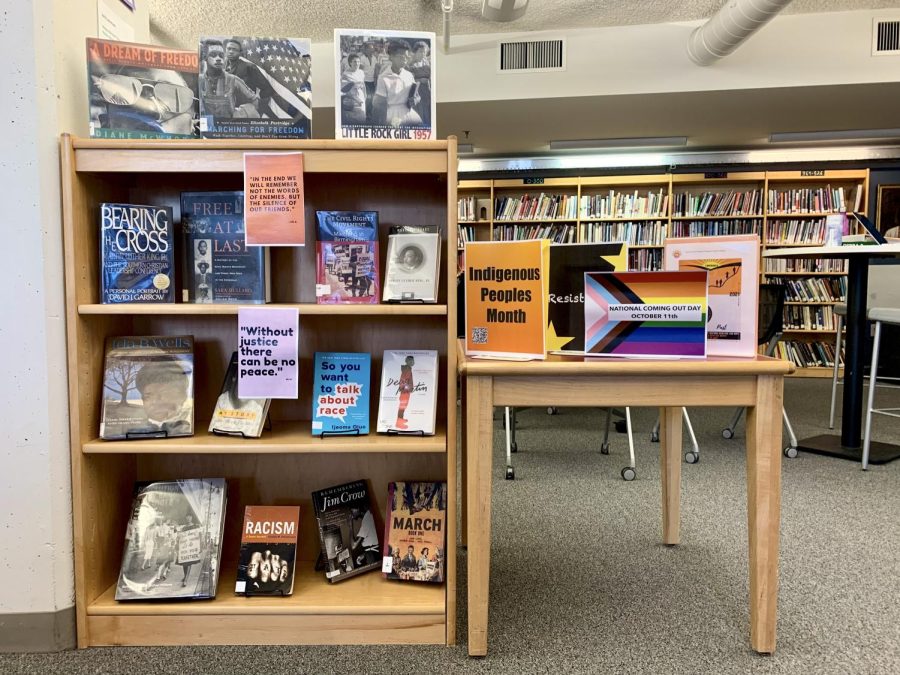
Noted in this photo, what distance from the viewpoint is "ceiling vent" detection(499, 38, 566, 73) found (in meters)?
4.79

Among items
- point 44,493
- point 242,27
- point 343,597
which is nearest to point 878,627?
point 343,597

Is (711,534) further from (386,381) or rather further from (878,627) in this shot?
(386,381)

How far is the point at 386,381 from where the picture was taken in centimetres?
161

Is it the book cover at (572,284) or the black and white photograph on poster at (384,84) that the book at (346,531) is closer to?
the book cover at (572,284)

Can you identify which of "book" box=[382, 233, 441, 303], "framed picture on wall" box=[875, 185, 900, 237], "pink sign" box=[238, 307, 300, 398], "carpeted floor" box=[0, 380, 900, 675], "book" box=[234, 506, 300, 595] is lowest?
"carpeted floor" box=[0, 380, 900, 675]

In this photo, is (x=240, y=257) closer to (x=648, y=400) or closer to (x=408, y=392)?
(x=408, y=392)

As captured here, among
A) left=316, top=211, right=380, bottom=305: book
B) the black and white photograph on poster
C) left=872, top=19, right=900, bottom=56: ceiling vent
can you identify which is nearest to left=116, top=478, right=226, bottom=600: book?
left=316, top=211, right=380, bottom=305: book

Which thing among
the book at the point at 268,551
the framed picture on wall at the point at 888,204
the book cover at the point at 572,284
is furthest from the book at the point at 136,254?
the framed picture on wall at the point at 888,204

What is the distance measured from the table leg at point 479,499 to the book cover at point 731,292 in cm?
60

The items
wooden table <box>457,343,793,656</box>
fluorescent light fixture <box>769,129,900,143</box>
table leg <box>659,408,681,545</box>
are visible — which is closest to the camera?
wooden table <box>457,343,793,656</box>

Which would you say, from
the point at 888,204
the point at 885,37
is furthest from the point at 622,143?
the point at 888,204

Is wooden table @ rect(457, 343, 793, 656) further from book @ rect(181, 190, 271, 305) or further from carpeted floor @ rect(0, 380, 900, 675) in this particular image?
book @ rect(181, 190, 271, 305)

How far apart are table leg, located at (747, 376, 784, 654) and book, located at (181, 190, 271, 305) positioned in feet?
4.14

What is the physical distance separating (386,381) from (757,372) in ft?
3.00
